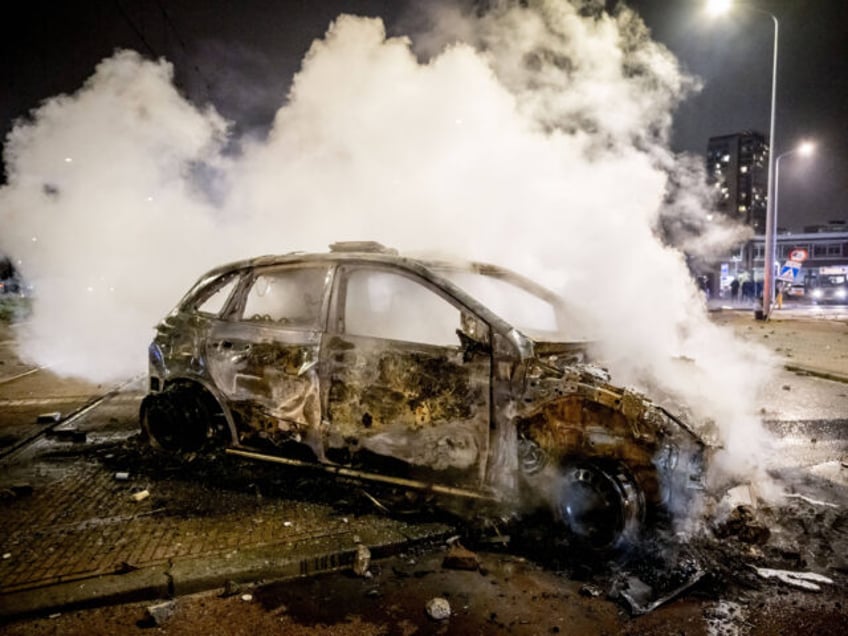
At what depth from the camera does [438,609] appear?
9.33 feet

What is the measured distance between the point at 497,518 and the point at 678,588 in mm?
1149

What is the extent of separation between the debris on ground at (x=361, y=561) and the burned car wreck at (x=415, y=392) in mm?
567

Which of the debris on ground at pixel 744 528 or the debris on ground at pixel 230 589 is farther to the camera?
the debris on ground at pixel 744 528

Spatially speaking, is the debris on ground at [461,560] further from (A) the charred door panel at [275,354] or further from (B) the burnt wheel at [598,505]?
(A) the charred door panel at [275,354]

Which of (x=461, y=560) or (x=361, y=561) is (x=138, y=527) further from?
(x=461, y=560)

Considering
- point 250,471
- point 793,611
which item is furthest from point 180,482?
point 793,611

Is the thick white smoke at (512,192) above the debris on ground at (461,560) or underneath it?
above

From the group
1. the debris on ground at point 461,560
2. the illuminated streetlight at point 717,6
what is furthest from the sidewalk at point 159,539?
the illuminated streetlight at point 717,6

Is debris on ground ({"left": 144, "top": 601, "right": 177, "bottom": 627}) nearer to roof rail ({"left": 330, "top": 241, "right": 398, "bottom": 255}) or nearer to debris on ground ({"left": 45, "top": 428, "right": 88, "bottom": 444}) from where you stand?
roof rail ({"left": 330, "top": 241, "right": 398, "bottom": 255})

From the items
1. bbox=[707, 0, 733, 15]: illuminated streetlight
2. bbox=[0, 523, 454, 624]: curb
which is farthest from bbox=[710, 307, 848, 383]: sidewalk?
bbox=[0, 523, 454, 624]: curb

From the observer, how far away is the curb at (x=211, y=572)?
286cm

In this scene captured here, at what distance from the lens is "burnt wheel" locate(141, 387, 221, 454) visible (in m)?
4.59

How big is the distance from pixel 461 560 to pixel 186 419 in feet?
8.77

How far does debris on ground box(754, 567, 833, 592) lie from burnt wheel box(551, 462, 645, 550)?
2.53 ft
